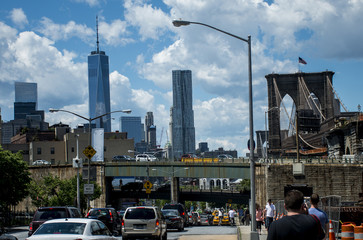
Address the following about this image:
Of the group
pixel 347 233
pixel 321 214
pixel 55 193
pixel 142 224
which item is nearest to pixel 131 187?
pixel 55 193

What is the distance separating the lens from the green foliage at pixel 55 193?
83750mm

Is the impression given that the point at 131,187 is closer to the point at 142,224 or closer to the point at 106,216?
the point at 106,216

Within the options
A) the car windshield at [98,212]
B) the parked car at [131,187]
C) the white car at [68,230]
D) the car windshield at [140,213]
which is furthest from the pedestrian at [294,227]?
the parked car at [131,187]

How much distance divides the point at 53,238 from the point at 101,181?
3223 inches

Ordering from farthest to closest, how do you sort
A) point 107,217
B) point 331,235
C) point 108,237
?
1. point 107,217
2. point 331,235
3. point 108,237

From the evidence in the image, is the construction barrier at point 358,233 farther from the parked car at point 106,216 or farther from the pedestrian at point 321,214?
the parked car at point 106,216

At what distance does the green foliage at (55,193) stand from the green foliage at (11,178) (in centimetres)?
2285

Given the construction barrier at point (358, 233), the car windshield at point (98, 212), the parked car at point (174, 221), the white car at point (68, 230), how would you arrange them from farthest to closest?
the parked car at point (174, 221), the car windshield at point (98, 212), the construction barrier at point (358, 233), the white car at point (68, 230)

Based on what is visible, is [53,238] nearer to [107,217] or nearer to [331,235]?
[331,235]

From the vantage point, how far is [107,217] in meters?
31.5

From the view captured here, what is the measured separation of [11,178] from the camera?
5853 centimetres

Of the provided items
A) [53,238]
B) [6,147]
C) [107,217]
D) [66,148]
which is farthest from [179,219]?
[6,147]

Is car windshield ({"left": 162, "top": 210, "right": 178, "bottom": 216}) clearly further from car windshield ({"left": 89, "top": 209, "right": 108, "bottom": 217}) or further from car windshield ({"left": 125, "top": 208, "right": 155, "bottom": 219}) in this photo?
car windshield ({"left": 125, "top": 208, "right": 155, "bottom": 219})

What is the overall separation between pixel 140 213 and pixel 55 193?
64.4 m
